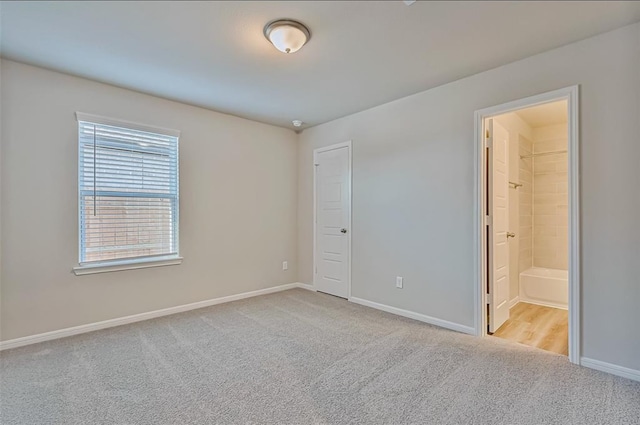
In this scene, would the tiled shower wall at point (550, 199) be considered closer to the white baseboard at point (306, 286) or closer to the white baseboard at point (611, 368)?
the white baseboard at point (611, 368)

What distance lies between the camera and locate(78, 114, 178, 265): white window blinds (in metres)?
3.03

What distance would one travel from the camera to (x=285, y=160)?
15.7 feet

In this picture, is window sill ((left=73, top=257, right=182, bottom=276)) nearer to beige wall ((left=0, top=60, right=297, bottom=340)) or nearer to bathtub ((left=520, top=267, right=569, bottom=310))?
beige wall ((left=0, top=60, right=297, bottom=340))

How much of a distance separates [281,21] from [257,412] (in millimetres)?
2512

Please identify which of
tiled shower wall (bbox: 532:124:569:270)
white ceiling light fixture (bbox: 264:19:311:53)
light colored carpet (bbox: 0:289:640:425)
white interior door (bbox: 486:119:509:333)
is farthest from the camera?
tiled shower wall (bbox: 532:124:569:270)

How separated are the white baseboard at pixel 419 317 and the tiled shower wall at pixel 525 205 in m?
1.78

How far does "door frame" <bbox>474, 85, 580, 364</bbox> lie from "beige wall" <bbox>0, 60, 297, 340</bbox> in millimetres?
2786

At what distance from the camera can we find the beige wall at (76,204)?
105 inches

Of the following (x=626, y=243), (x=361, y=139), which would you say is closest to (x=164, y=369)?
(x=361, y=139)

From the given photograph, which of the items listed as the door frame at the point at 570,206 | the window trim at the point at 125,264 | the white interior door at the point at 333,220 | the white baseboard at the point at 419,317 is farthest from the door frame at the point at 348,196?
the window trim at the point at 125,264

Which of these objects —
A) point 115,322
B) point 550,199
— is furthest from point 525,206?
point 115,322

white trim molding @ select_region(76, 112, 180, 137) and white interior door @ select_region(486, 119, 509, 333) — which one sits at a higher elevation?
white trim molding @ select_region(76, 112, 180, 137)

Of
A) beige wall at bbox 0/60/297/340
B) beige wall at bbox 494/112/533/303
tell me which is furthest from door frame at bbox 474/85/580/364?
beige wall at bbox 0/60/297/340

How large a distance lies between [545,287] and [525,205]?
1201mm
